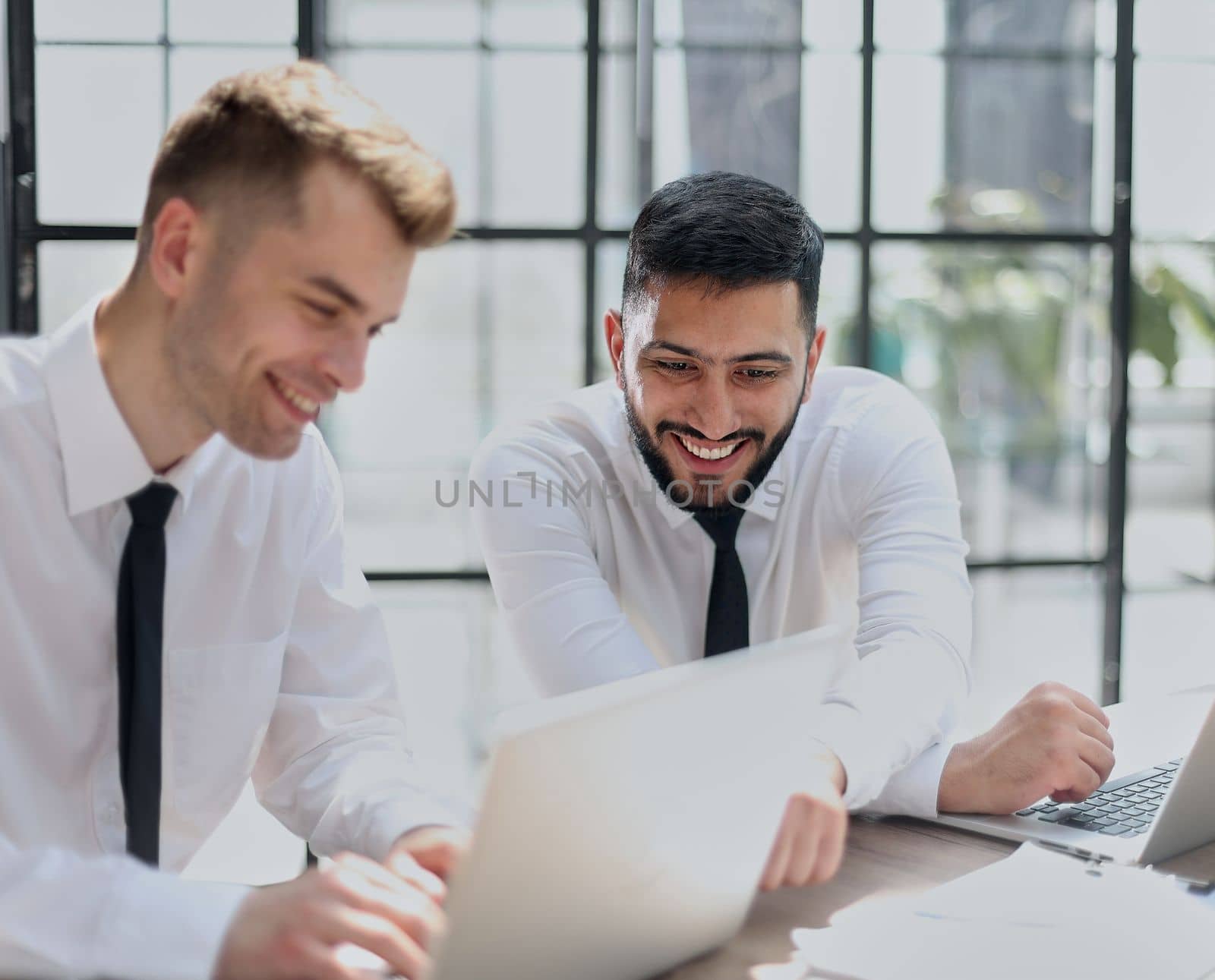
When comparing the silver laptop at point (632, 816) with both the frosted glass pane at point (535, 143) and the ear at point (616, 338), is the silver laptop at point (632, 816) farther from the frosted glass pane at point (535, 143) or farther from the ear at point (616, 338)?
the frosted glass pane at point (535, 143)

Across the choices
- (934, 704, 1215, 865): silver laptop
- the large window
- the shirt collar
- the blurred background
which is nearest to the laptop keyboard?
(934, 704, 1215, 865): silver laptop

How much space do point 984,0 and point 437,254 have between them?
1.57 meters

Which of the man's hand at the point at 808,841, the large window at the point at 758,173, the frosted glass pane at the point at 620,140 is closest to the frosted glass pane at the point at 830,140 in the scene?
the large window at the point at 758,173

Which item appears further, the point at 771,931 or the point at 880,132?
the point at 880,132

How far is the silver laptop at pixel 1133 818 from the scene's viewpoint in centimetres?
136

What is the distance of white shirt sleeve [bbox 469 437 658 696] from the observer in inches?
71.1

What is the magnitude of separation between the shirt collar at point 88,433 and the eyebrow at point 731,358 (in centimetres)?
78

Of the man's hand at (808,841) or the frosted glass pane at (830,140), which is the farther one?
the frosted glass pane at (830,140)

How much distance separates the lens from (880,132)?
330 cm

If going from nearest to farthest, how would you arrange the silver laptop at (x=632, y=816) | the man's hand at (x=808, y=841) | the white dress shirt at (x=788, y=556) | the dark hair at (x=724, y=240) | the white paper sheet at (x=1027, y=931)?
the silver laptop at (x=632, y=816)
the white paper sheet at (x=1027, y=931)
the man's hand at (x=808, y=841)
the white dress shirt at (x=788, y=556)
the dark hair at (x=724, y=240)

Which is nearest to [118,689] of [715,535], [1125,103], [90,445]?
[90,445]

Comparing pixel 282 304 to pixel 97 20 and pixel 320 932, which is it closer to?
pixel 320 932

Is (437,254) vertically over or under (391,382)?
over

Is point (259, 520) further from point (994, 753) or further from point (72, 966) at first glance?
point (994, 753)
